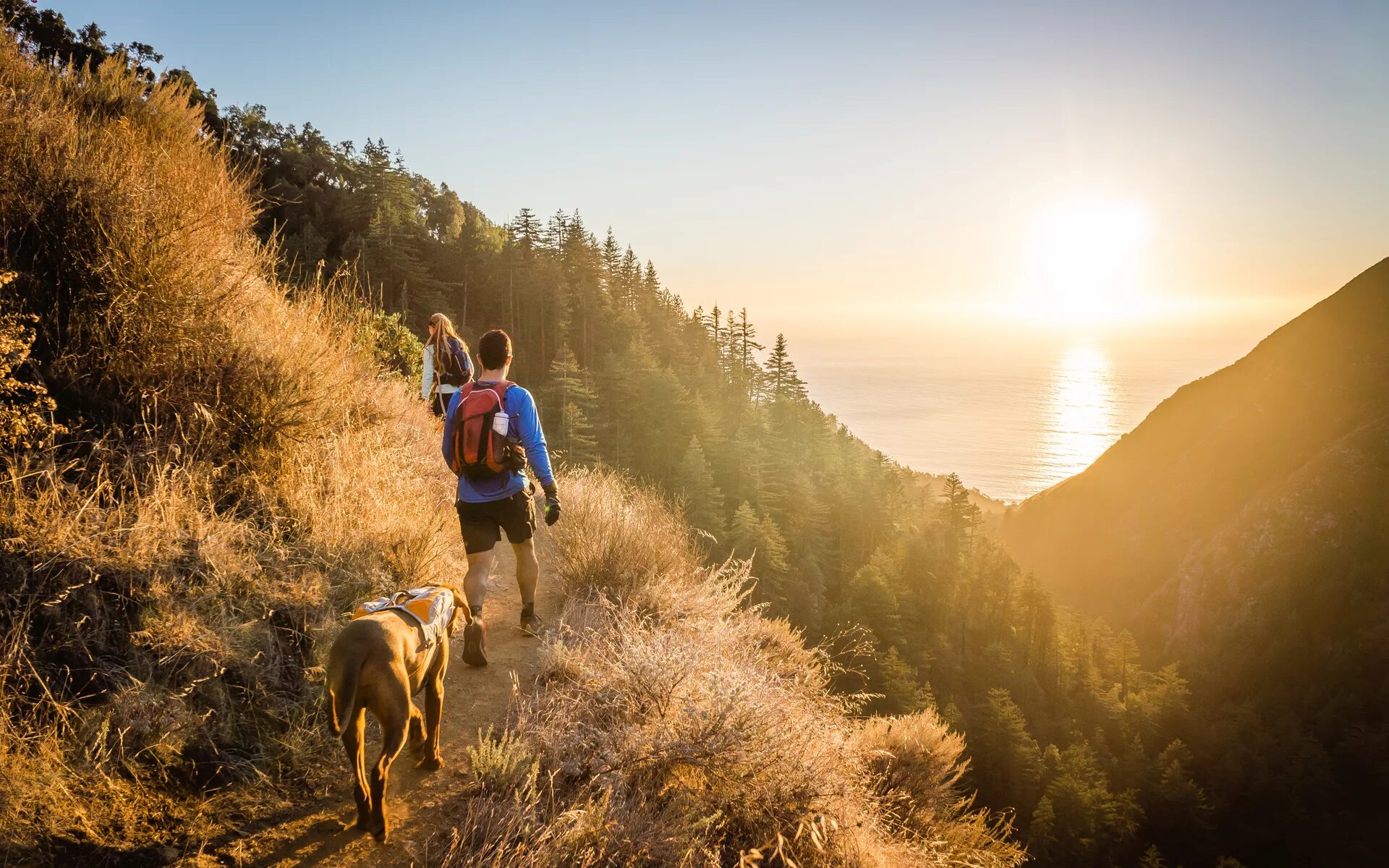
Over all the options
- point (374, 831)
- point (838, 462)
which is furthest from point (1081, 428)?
point (374, 831)

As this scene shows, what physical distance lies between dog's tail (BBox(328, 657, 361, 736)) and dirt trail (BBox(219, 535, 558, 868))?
1.92ft

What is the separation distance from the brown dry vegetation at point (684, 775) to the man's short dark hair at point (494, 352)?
5.96 ft

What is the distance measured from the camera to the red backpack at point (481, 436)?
141 inches

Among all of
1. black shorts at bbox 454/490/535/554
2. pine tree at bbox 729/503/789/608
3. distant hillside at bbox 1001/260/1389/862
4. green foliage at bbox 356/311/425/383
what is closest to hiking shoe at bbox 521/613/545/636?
black shorts at bbox 454/490/535/554

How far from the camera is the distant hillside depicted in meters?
53.0

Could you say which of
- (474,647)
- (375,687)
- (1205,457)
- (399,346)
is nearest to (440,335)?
(474,647)

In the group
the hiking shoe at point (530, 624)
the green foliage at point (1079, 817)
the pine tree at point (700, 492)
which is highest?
the hiking shoe at point (530, 624)

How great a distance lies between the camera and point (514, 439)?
147 inches

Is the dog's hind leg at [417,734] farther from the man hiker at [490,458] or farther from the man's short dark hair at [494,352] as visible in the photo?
the man's short dark hair at [494,352]

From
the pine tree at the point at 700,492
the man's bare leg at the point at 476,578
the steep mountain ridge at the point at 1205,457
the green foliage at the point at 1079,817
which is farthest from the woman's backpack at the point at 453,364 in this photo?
the steep mountain ridge at the point at 1205,457

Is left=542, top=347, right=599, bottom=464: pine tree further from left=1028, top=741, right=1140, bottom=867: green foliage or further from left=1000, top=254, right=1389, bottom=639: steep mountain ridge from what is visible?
left=1000, top=254, right=1389, bottom=639: steep mountain ridge

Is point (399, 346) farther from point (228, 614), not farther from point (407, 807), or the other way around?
point (407, 807)

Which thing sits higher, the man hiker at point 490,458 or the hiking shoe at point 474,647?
the man hiker at point 490,458

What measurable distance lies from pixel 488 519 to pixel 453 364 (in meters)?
3.01
